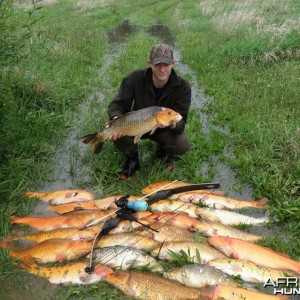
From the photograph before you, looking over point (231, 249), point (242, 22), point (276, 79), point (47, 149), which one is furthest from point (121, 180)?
point (242, 22)

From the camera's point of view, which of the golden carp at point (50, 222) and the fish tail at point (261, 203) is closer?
the golden carp at point (50, 222)

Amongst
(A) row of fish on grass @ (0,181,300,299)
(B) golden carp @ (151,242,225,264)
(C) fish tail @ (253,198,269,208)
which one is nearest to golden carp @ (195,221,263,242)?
(A) row of fish on grass @ (0,181,300,299)

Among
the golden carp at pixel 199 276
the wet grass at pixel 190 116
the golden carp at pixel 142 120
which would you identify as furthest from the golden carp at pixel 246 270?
the golden carp at pixel 142 120

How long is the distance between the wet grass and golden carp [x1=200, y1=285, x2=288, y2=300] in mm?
768

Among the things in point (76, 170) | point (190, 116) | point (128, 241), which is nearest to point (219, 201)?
point (128, 241)

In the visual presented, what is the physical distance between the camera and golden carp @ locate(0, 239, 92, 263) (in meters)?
3.20

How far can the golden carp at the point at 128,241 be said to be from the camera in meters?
3.34

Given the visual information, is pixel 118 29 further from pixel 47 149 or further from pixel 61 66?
pixel 47 149

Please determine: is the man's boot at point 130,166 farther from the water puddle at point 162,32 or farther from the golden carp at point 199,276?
the water puddle at point 162,32

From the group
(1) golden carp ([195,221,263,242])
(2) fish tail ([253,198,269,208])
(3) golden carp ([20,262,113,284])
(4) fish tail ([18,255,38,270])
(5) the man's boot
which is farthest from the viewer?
(5) the man's boot

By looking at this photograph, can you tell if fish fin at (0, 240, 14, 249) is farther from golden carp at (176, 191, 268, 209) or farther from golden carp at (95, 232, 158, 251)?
golden carp at (176, 191, 268, 209)

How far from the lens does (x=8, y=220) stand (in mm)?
3768

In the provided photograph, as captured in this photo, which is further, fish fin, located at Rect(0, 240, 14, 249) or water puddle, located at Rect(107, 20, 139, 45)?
water puddle, located at Rect(107, 20, 139, 45)

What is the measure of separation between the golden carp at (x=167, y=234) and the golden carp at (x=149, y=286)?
0.50 meters
